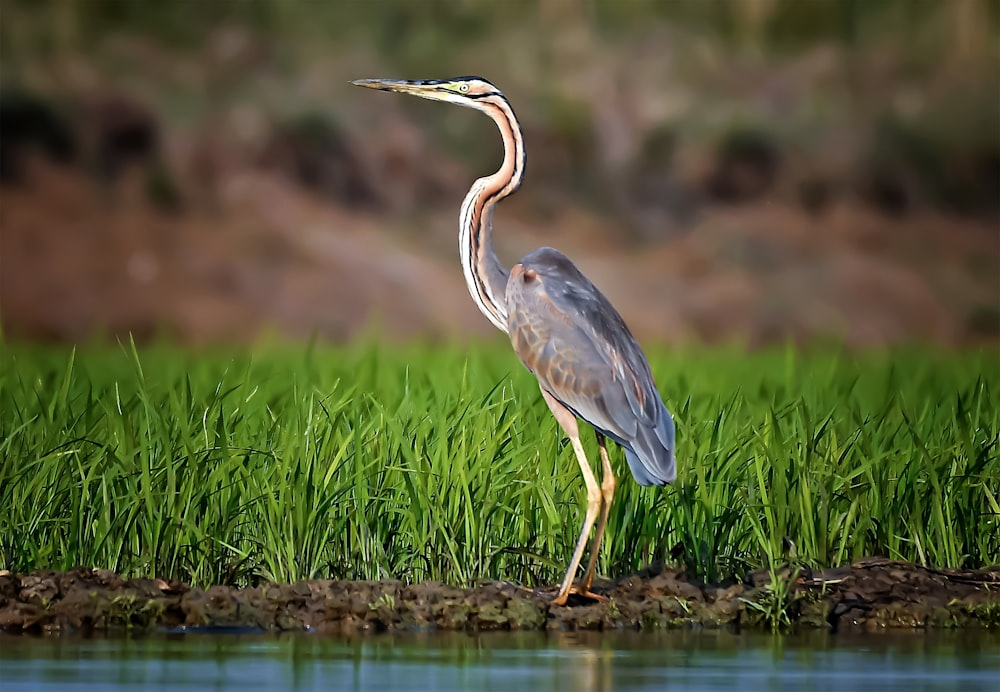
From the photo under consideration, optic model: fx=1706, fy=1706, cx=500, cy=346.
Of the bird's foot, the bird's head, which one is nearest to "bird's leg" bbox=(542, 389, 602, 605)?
the bird's foot

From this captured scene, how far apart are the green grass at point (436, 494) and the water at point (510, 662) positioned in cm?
84

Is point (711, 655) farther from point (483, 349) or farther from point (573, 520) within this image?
point (483, 349)

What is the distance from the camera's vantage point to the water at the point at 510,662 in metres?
5.73

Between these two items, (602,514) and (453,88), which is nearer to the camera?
(602,514)

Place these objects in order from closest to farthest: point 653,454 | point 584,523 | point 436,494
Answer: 1. point 653,454
2. point 584,523
3. point 436,494

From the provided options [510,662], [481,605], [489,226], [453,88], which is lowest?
[510,662]

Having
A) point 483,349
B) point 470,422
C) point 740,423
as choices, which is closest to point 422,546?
point 470,422

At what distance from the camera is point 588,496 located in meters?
7.83

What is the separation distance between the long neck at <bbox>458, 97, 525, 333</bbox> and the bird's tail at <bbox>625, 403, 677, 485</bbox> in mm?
1083

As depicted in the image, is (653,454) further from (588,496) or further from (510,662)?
(510,662)

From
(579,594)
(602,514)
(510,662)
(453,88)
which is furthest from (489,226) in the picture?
(510,662)

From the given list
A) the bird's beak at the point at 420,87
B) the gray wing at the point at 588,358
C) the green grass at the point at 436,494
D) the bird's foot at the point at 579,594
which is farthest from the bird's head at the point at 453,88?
the bird's foot at the point at 579,594

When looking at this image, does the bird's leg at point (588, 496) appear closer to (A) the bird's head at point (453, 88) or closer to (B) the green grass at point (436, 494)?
(B) the green grass at point (436, 494)

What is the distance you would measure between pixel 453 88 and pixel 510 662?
137 inches
